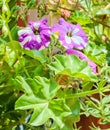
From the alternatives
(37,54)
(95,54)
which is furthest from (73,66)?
(95,54)

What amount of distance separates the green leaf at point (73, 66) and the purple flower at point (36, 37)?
0.06 meters

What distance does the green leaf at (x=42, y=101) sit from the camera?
858 millimetres

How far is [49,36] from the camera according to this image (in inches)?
38.3

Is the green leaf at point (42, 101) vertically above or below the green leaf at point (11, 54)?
below

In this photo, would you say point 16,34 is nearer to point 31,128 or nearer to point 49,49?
point 49,49

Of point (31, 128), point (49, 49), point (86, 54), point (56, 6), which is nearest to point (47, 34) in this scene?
point (49, 49)

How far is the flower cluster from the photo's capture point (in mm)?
978

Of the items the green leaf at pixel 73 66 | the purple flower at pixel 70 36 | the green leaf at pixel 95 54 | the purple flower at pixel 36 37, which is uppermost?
the purple flower at pixel 36 37

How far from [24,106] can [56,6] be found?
695 mm

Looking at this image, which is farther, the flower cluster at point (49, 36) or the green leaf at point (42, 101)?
the flower cluster at point (49, 36)

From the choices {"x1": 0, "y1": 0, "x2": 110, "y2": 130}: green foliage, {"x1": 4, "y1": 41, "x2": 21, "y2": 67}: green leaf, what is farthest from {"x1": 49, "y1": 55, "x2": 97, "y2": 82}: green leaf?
{"x1": 4, "y1": 41, "x2": 21, "y2": 67}: green leaf

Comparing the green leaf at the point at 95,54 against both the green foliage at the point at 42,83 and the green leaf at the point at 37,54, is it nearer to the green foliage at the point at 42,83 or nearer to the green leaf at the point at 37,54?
the green foliage at the point at 42,83

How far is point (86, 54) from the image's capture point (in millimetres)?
1085

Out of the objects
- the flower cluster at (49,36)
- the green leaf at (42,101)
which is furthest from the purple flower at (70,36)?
the green leaf at (42,101)
